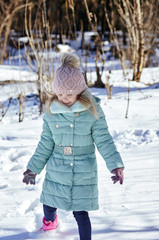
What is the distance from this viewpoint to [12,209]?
203 cm

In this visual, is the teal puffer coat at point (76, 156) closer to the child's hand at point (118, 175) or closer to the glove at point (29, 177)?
the child's hand at point (118, 175)

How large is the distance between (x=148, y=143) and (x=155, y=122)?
61 cm

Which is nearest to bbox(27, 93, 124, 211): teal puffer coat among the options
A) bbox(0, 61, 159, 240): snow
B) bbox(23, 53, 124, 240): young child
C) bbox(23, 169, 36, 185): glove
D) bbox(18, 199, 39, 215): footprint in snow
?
bbox(23, 53, 124, 240): young child

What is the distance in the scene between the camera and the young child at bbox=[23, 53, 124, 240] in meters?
1.56

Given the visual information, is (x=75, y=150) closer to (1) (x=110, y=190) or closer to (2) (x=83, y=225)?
(2) (x=83, y=225)

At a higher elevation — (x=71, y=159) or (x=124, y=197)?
(x=71, y=159)

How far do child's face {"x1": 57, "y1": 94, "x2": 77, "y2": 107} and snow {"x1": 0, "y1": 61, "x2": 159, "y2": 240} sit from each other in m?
A: 0.77

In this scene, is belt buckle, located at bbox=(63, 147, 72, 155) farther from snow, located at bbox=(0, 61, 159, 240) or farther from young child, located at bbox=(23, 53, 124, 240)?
snow, located at bbox=(0, 61, 159, 240)

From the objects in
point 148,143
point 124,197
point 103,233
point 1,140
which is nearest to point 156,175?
point 124,197

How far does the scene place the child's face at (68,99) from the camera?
5.21ft

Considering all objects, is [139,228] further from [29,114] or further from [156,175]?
[29,114]

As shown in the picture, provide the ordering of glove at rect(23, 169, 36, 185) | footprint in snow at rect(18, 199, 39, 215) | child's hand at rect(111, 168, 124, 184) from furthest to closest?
footprint in snow at rect(18, 199, 39, 215)
glove at rect(23, 169, 36, 185)
child's hand at rect(111, 168, 124, 184)

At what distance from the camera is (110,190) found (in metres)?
2.29

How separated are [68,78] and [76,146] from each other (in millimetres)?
353
